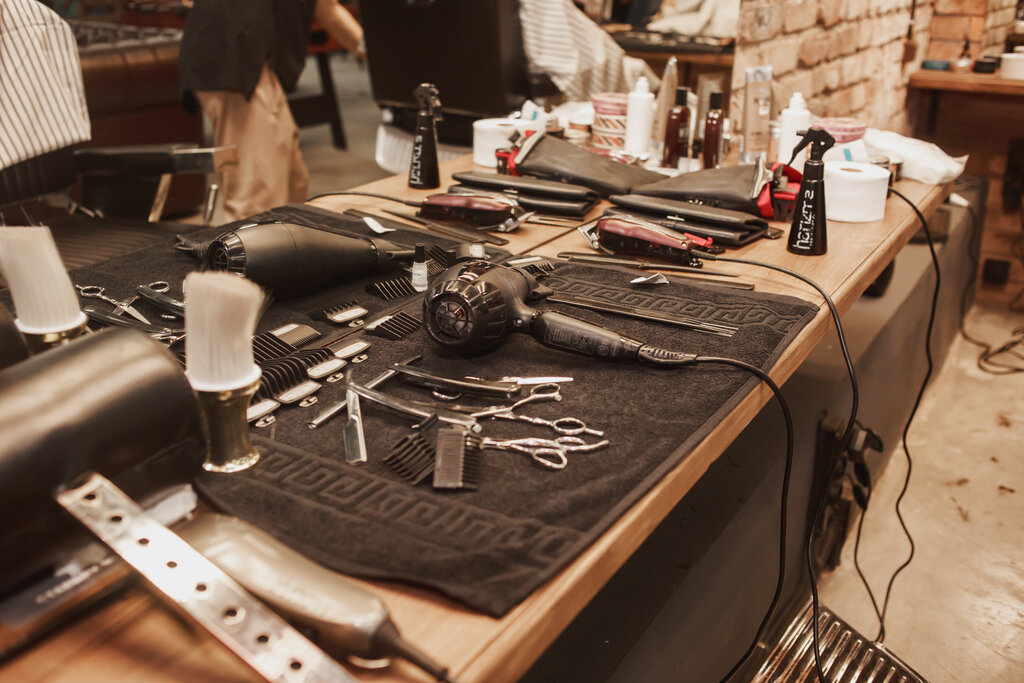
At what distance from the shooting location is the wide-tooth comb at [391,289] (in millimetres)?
1139

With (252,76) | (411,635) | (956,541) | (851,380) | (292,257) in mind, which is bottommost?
(956,541)

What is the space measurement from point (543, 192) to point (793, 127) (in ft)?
2.09

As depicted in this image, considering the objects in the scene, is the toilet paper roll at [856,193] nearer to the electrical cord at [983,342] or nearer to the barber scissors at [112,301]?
the barber scissors at [112,301]

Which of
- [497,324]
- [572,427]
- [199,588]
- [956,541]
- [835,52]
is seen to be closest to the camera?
[199,588]

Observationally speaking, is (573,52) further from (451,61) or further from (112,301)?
(112,301)

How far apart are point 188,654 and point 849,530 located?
1.84m

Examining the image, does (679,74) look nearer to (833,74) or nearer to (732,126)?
(732,126)

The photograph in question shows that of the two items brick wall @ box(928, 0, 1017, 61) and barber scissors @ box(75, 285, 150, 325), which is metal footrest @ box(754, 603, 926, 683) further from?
brick wall @ box(928, 0, 1017, 61)

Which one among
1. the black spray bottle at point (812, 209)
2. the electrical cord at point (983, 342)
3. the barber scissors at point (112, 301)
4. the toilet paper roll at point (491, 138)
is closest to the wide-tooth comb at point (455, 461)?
the barber scissors at point (112, 301)

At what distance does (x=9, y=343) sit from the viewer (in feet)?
2.27

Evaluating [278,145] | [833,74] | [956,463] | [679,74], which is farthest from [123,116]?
[956,463]

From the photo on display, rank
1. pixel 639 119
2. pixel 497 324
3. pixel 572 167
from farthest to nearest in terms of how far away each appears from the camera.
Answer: pixel 639 119 < pixel 572 167 < pixel 497 324

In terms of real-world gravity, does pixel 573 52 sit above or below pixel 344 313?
above

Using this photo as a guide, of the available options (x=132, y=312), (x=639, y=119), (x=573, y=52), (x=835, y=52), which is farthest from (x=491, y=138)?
(x=835, y=52)
